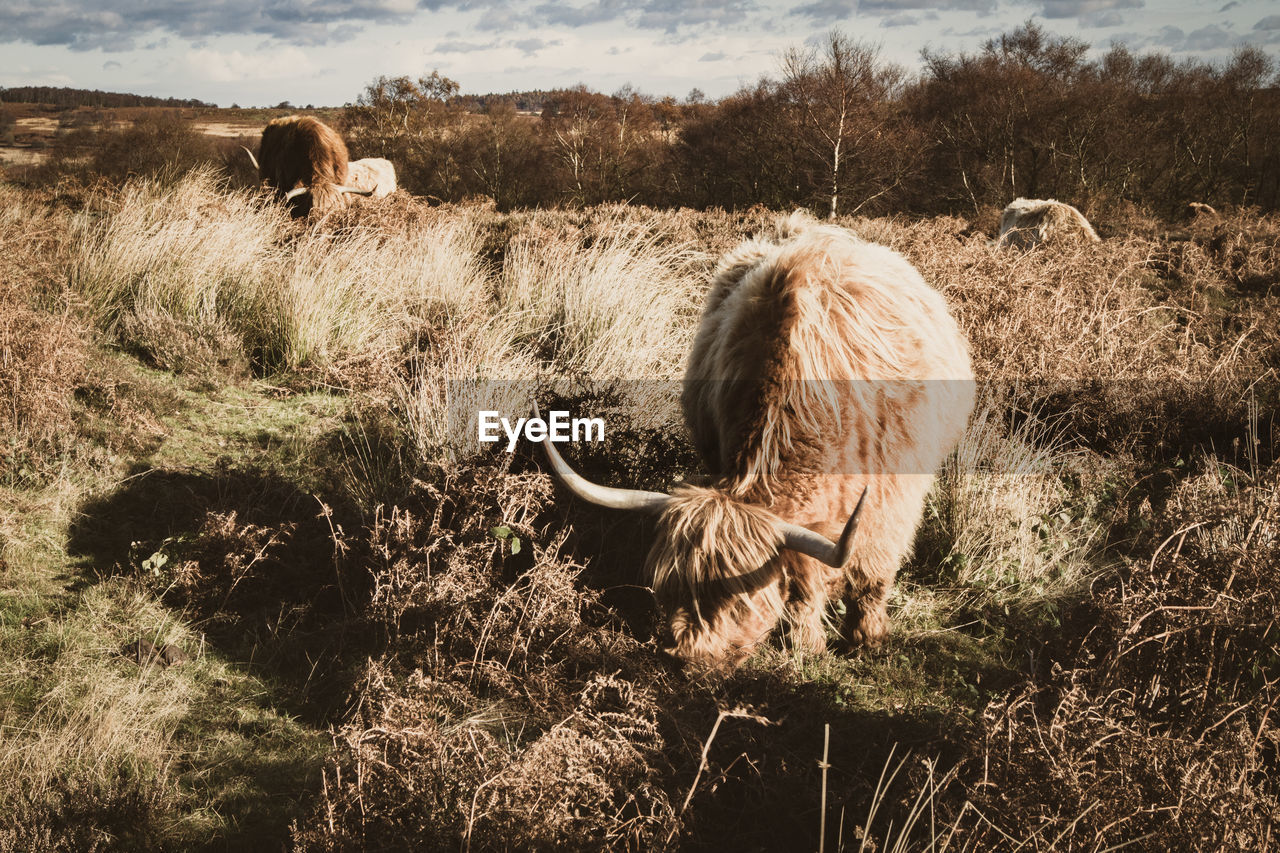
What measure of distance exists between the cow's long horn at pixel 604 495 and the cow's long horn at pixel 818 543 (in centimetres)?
50

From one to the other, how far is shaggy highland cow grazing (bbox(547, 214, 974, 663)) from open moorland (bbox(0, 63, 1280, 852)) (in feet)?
1.04

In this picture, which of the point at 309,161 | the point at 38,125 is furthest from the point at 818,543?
the point at 38,125

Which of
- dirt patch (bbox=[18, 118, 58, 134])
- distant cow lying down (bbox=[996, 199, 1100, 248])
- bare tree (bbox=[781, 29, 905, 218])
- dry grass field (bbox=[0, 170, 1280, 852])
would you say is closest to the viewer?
dry grass field (bbox=[0, 170, 1280, 852])

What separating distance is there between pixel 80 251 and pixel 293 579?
5.10 meters

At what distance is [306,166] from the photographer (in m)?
10.6

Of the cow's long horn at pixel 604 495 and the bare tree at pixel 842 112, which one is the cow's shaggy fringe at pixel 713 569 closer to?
the cow's long horn at pixel 604 495

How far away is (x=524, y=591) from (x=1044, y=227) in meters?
11.2

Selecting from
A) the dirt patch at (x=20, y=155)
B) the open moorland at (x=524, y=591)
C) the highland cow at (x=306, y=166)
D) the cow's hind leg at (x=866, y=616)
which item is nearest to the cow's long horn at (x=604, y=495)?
the open moorland at (x=524, y=591)

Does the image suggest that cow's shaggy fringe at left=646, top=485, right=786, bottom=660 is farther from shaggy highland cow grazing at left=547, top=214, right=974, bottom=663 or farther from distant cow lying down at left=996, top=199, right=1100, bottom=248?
distant cow lying down at left=996, top=199, right=1100, bottom=248

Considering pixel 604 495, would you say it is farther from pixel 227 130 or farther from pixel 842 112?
pixel 227 130

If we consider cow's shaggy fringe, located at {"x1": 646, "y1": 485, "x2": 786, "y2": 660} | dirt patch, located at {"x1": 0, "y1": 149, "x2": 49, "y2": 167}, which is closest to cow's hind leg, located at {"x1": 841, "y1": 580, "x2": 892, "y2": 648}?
cow's shaggy fringe, located at {"x1": 646, "y1": 485, "x2": 786, "y2": 660}

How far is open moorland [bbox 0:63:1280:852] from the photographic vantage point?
2232mm

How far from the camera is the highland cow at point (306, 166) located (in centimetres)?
1021

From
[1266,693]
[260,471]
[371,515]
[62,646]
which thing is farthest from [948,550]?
[62,646]
